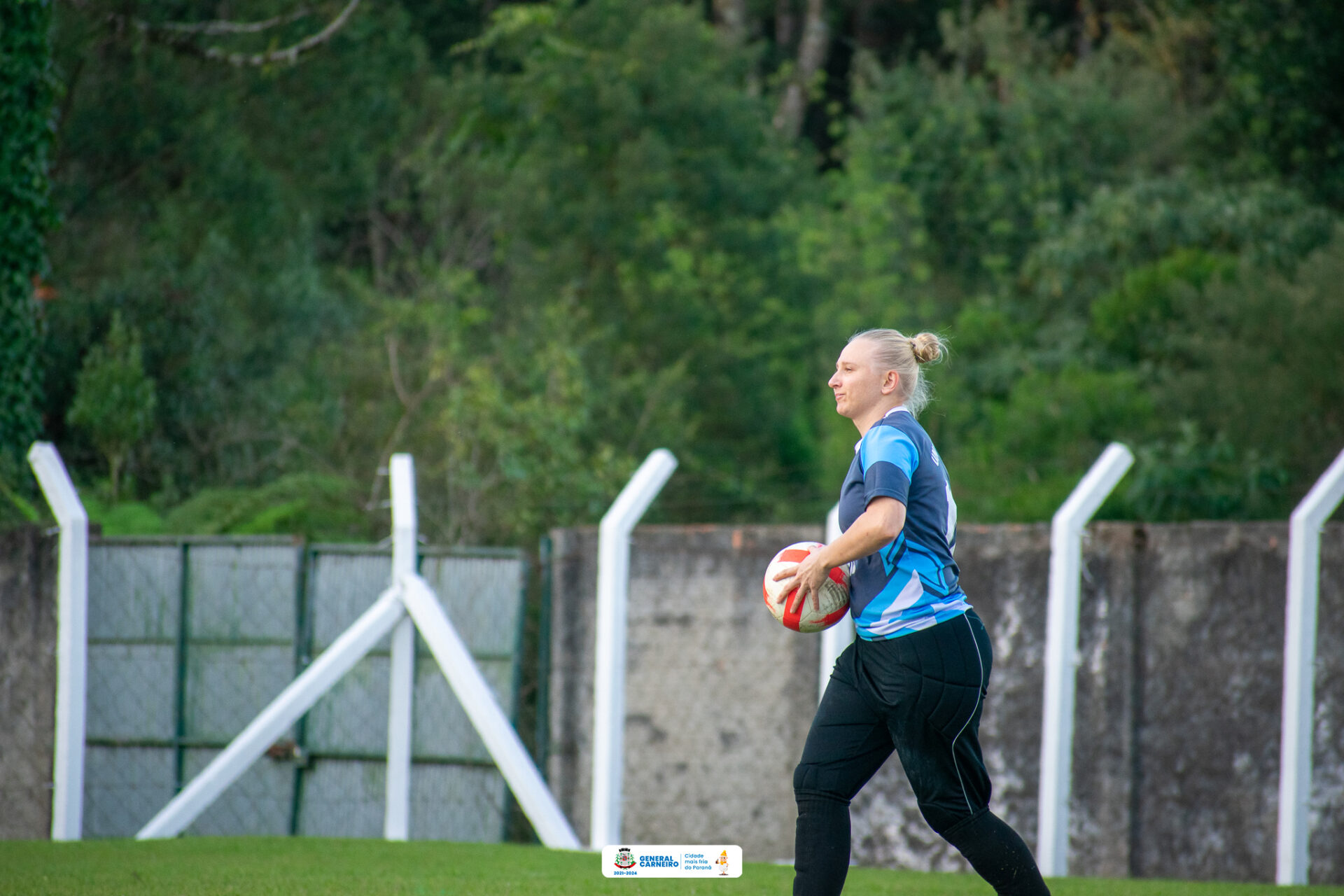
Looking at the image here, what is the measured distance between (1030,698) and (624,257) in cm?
1154

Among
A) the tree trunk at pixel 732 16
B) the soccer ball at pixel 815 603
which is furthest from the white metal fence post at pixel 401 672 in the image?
the tree trunk at pixel 732 16

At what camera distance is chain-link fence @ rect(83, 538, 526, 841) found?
7.31 meters

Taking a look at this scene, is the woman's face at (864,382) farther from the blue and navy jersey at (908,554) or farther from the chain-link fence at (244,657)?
the chain-link fence at (244,657)

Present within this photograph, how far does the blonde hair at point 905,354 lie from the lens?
4.02 m

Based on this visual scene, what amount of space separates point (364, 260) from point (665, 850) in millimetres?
19235

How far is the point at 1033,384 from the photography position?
16094 millimetres

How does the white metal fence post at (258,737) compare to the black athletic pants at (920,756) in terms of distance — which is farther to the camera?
the white metal fence post at (258,737)

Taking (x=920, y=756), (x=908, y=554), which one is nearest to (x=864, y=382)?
(x=908, y=554)

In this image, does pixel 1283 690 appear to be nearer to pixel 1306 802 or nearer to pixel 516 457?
pixel 1306 802

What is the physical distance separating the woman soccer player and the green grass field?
1.26 metres

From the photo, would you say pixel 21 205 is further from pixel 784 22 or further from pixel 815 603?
pixel 784 22

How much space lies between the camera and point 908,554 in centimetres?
388

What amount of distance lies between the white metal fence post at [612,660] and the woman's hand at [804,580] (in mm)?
2549

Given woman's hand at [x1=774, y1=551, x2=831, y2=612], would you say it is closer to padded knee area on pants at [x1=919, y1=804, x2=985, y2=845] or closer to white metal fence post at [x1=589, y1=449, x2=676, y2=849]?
→ padded knee area on pants at [x1=919, y1=804, x2=985, y2=845]
